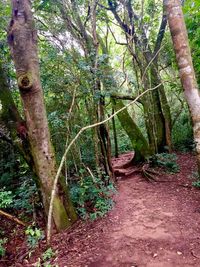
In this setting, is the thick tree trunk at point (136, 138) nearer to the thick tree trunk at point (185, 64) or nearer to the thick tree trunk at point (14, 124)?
the thick tree trunk at point (185, 64)

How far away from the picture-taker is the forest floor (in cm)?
324

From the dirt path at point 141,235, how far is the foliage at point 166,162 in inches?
59.3

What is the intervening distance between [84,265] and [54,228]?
134 cm

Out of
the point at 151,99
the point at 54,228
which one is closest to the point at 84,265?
the point at 54,228

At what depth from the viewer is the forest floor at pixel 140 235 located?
10.6ft

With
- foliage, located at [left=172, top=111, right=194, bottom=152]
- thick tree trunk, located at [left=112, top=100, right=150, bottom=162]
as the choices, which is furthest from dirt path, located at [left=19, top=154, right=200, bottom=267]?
foliage, located at [left=172, top=111, right=194, bottom=152]

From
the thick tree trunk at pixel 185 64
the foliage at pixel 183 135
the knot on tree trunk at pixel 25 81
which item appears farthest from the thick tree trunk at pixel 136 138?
the knot on tree trunk at pixel 25 81

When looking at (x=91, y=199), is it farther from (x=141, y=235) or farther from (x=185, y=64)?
(x=185, y=64)

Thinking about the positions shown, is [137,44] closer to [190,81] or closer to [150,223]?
[190,81]

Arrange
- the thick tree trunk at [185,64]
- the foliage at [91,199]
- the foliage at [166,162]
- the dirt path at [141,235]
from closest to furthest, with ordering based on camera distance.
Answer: the dirt path at [141,235] → the foliage at [91,199] → the thick tree trunk at [185,64] → the foliage at [166,162]

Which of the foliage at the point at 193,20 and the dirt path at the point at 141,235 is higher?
the foliage at the point at 193,20

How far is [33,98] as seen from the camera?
14.2ft

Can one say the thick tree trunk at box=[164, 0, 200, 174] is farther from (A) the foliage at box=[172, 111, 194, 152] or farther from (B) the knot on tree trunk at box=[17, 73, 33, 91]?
(A) the foliage at box=[172, 111, 194, 152]

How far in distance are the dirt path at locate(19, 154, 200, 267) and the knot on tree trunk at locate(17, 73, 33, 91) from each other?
2617 mm
